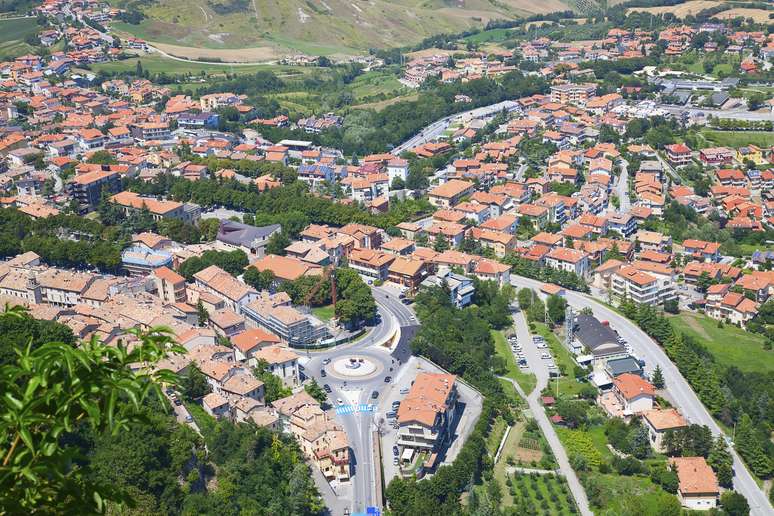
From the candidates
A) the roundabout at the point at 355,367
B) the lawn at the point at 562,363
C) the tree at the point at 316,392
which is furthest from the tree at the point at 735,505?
the tree at the point at 316,392

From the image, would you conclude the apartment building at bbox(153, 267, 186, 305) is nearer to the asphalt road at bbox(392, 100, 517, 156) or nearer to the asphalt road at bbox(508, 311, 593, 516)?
the asphalt road at bbox(508, 311, 593, 516)

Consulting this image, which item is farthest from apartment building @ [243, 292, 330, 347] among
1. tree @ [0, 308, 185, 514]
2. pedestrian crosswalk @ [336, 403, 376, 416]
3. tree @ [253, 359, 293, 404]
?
tree @ [0, 308, 185, 514]

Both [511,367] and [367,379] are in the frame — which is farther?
[511,367]

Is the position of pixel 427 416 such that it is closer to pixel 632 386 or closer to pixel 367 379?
pixel 367 379

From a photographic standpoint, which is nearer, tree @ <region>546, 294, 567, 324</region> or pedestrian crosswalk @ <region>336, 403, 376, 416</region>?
pedestrian crosswalk @ <region>336, 403, 376, 416</region>

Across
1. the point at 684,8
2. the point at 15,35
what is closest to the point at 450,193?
the point at 15,35

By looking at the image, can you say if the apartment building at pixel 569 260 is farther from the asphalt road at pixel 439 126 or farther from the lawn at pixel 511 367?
the asphalt road at pixel 439 126
